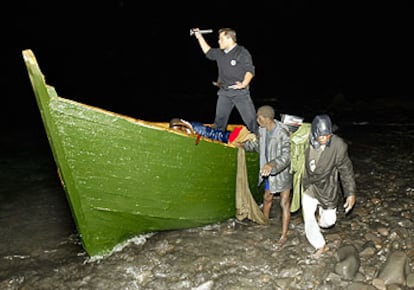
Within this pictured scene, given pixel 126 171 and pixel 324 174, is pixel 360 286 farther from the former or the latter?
pixel 126 171

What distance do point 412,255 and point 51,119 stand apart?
14.9 feet

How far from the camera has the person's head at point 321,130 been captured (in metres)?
4.57

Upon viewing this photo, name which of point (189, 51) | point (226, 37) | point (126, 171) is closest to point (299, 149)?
point (226, 37)

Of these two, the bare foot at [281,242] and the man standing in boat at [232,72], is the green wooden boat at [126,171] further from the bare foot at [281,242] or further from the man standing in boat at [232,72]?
the bare foot at [281,242]

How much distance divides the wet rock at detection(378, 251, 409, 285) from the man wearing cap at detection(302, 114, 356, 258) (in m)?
0.77

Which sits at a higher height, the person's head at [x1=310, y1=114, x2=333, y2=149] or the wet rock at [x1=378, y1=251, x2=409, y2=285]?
the person's head at [x1=310, y1=114, x2=333, y2=149]

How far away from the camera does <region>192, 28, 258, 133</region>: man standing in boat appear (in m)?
6.03

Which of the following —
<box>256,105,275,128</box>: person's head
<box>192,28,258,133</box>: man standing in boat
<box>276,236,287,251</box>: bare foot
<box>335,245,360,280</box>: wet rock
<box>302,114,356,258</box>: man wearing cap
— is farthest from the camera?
<box>192,28,258,133</box>: man standing in boat


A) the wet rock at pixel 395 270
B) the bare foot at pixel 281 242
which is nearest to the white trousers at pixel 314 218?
the bare foot at pixel 281 242

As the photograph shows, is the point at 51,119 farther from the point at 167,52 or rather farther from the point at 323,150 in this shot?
the point at 167,52

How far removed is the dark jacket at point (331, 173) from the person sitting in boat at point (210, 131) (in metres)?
1.53

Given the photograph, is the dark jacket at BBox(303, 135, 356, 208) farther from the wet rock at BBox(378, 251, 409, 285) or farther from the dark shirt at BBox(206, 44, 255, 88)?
the dark shirt at BBox(206, 44, 255, 88)

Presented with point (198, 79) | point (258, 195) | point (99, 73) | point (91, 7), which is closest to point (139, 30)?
point (91, 7)

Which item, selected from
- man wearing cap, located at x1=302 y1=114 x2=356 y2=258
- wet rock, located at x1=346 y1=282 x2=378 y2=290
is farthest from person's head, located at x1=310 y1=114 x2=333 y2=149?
wet rock, located at x1=346 y1=282 x2=378 y2=290
